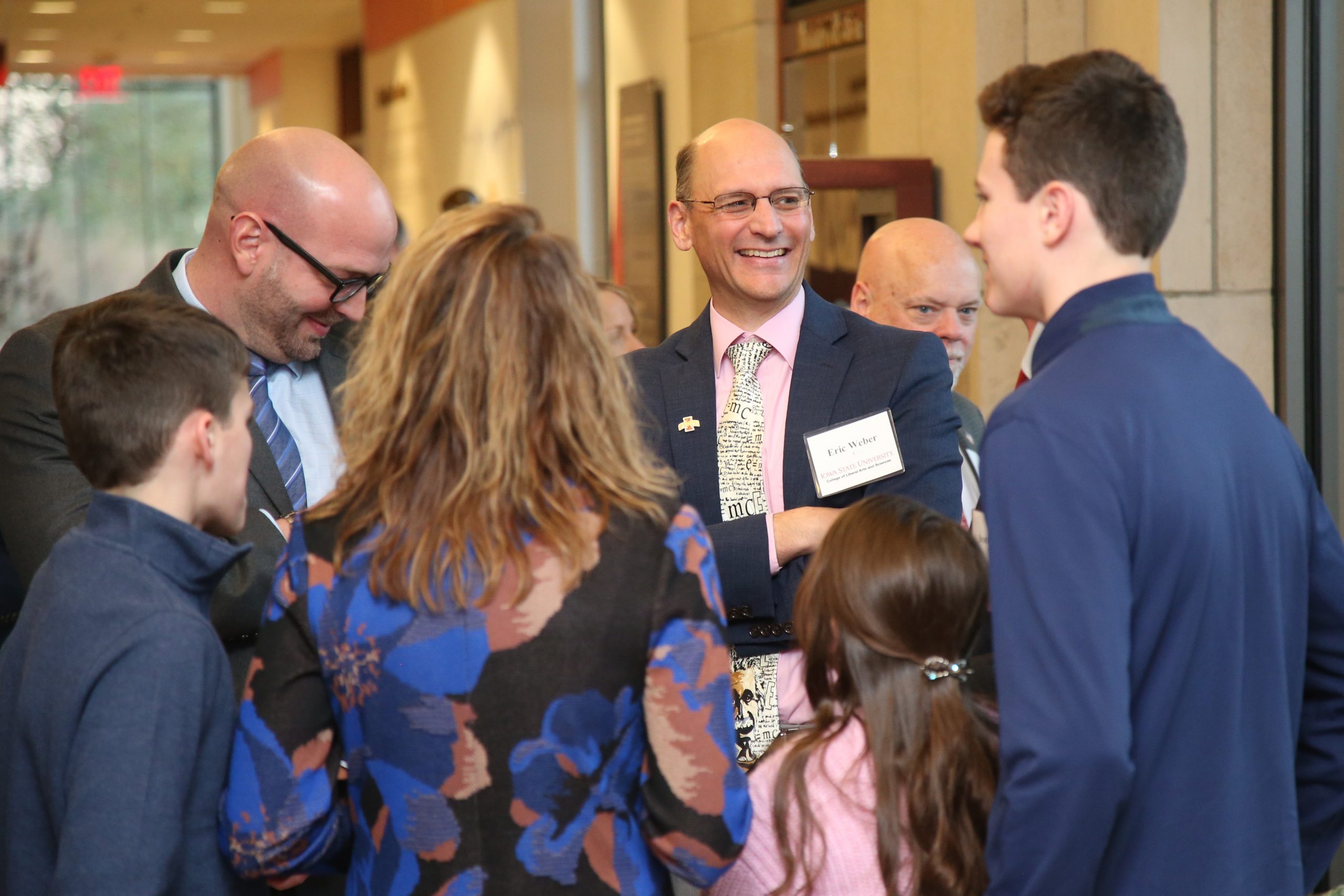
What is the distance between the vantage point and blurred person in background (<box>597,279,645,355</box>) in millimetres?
4107

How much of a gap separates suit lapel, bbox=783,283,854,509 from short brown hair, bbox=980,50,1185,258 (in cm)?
75

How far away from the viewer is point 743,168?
2340 millimetres

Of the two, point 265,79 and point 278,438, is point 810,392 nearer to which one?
point 278,438

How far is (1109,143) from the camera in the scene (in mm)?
1361

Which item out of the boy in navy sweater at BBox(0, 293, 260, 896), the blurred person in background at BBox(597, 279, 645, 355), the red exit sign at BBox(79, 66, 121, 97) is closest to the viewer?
the boy in navy sweater at BBox(0, 293, 260, 896)

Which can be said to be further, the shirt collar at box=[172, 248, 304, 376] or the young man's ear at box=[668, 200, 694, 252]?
the young man's ear at box=[668, 200, 694, 252]

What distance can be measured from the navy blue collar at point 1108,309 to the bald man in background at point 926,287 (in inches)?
70.7

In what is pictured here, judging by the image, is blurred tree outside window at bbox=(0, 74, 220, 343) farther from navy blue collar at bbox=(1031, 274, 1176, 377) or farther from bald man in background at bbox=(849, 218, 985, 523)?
navy blue collar at bbox=(1031, 274, 1176, 377)

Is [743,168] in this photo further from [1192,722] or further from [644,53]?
[644,53]

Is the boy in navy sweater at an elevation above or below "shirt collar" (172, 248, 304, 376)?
below

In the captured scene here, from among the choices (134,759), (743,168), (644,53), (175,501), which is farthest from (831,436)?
(644,53)

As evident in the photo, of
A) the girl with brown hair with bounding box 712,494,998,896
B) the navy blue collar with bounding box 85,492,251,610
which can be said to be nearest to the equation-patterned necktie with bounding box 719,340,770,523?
the girl with brown hair with bounding box 712,494,998,896

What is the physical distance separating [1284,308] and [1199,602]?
9.66ft

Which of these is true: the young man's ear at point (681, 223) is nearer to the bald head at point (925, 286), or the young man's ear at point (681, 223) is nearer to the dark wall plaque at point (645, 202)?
the bald head at point (925, 286)
